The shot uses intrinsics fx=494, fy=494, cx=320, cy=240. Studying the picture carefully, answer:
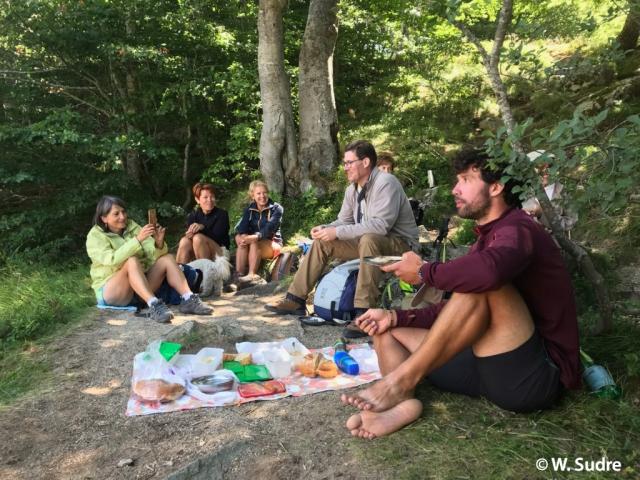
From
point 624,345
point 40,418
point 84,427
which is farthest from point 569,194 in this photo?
point 40,418

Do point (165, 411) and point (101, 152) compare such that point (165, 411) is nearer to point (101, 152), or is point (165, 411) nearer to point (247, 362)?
point (247, 362)

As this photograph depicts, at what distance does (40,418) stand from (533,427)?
2.68 meters

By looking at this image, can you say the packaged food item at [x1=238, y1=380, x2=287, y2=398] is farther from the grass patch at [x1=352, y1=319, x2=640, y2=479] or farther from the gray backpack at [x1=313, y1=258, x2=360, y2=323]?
the gray backpack at [x1=313, y1=258, x2=360, y2=323]

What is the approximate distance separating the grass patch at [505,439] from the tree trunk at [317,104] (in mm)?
6387

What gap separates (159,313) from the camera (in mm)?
4590

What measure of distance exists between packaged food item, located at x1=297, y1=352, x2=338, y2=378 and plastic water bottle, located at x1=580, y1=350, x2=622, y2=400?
1463 millimetres

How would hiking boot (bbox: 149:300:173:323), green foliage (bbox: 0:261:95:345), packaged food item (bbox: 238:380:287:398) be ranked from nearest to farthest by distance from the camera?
1. packaged food item (bbox: 238:380:287:398)
2. green foliage (bbox: 0:261:95:345)
3. hiking boot (bbox: 149:300:173:323)

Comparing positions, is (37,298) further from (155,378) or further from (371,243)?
(371,243)

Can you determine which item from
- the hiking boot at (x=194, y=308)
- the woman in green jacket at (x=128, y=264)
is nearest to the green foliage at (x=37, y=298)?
the woman in green jacket at (x=128, y=264)

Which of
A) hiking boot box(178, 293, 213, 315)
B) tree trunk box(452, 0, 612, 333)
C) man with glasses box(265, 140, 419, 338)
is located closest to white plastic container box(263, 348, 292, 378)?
man with glasses box(265, 140, 419, 338)

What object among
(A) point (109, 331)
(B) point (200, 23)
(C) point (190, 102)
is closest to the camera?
(A) point (109, 331)

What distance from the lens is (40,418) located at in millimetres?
2844

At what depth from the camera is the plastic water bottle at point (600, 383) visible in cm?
256

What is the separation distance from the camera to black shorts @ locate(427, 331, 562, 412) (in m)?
2.30
